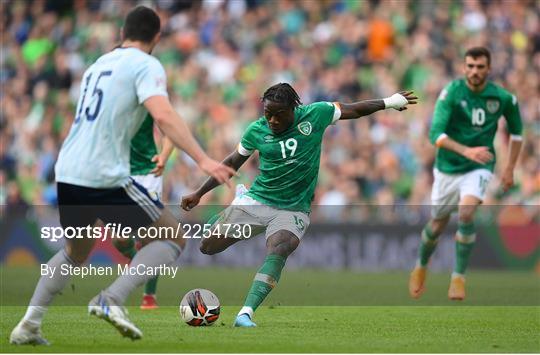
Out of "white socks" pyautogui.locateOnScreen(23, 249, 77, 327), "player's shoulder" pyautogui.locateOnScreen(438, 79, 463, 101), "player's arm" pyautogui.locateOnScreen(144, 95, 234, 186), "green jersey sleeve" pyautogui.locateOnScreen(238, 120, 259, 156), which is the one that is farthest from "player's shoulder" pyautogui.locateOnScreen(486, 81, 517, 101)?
"white socks" pyautogui.locateOnScreen(23, 249, 77, 327)

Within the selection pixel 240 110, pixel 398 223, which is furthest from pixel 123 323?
pixel 240 110

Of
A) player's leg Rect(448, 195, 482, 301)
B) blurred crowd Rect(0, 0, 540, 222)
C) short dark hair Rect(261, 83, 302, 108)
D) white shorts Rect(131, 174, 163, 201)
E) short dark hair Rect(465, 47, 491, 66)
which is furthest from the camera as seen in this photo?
blurred crowd Rect(0, 0, 540, 222)

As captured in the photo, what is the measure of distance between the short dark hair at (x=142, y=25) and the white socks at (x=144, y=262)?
5.06 feet

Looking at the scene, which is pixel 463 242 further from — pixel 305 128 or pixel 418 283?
pixel 305 128

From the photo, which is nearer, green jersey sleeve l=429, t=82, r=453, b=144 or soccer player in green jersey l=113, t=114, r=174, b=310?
soccer player in green jersey l=113, t=114, r=174, b=310

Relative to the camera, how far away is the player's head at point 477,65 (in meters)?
14.8

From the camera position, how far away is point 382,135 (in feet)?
76.6

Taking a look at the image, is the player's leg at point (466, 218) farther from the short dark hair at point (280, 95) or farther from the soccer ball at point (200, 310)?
the soccer ball at point (200, 310)

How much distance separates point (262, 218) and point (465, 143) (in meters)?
3.89

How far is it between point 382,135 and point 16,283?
27.2ft

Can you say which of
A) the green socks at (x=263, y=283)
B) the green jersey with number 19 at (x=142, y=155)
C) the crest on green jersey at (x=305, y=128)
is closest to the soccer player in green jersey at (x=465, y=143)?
the crest on green jersey at (x=305, y=128)

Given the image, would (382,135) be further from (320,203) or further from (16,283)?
(16,283)

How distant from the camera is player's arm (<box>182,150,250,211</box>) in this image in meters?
11.6

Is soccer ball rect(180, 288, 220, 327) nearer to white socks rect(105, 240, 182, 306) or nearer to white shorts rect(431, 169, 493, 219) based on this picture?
white socks rect(105, 240, 182, 306)
